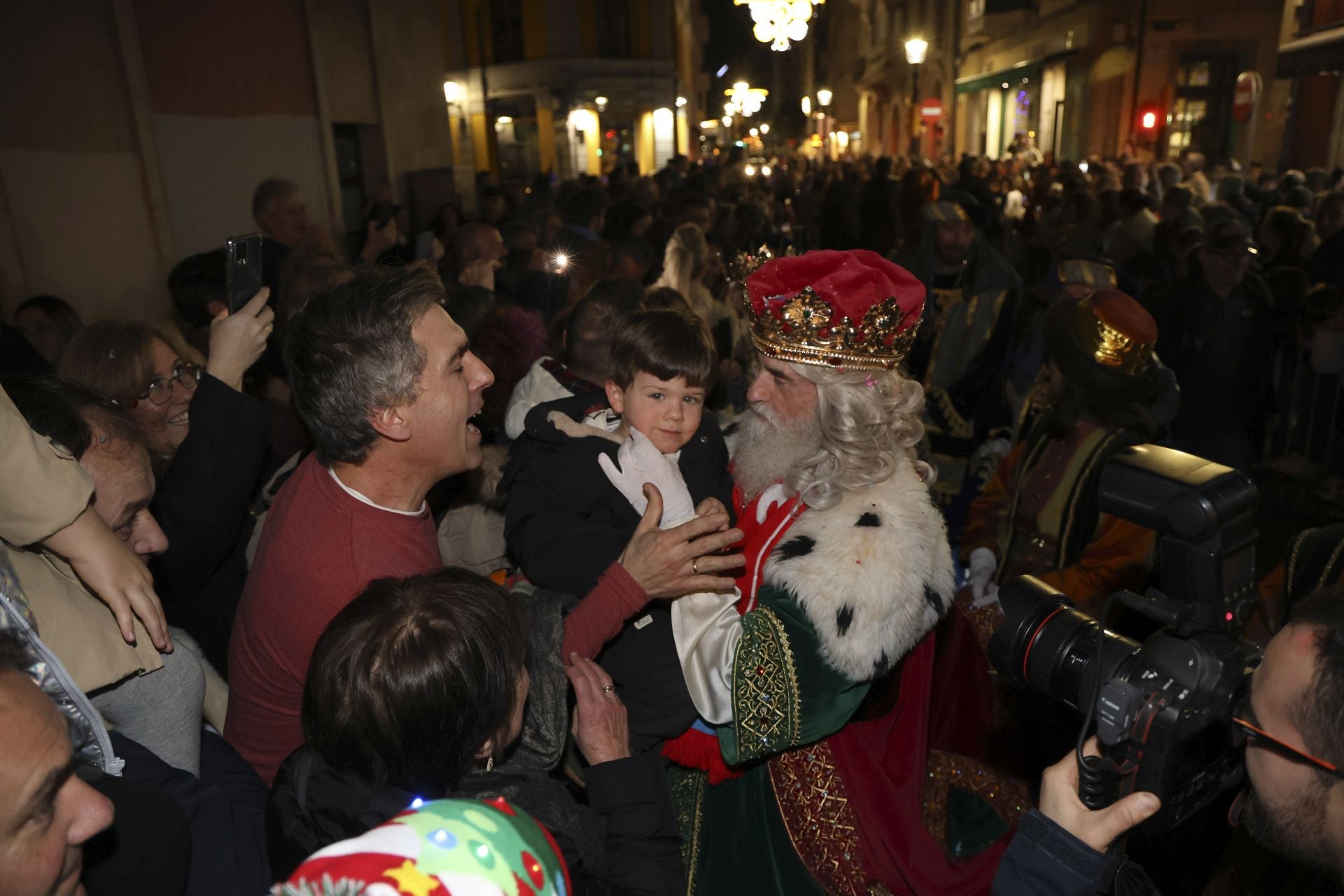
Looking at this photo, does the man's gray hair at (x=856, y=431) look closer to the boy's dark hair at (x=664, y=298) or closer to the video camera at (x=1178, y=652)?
the video camera at (x=1178, y=652)

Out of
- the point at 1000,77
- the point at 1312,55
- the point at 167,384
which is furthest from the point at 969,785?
the point at 1000,77

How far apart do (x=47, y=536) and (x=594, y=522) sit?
122 centimetres

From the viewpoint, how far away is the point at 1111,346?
10.4ft

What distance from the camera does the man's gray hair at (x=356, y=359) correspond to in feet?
6.10

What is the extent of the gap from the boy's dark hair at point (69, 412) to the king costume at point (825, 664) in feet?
4.60

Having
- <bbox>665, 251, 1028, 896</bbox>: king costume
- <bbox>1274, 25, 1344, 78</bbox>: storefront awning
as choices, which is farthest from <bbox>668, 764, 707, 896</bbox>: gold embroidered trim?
<bbox>1274, 25, 1344, 78</bbox>: storefront awning

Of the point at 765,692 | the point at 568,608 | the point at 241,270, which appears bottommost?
the point at 765,692

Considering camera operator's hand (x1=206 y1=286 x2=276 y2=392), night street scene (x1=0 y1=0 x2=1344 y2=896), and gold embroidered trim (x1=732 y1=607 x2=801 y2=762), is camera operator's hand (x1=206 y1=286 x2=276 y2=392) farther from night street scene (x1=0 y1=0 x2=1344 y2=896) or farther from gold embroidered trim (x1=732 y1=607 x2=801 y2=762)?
gold embroidered trim (x1=732 y1=607 x2=801 y2=762)

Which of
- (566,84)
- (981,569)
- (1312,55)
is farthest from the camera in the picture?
(566,84)

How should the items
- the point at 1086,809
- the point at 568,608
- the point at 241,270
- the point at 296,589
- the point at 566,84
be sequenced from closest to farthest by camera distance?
1. the point at 1086,809
2. the point at 296,589
3. the point at 568,608
4. the point at 241,270
5. the point at 566,84

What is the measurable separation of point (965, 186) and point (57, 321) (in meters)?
9.97

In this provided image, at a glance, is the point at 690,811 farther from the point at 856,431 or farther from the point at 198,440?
the point at 198,440

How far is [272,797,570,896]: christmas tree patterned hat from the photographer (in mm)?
836

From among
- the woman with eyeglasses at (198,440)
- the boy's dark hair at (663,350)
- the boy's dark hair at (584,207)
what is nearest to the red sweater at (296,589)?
the woman with eyeglasses at (198,440)
